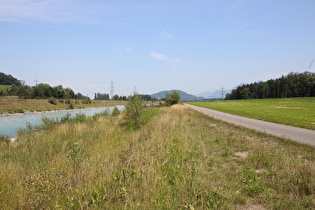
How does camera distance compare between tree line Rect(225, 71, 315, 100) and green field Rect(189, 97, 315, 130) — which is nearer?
green field Rect(189, 97, 315, 130)

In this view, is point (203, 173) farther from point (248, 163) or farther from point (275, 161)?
point (275, 161)

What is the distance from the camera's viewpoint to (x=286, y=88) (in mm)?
87000

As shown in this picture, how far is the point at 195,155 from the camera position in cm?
632

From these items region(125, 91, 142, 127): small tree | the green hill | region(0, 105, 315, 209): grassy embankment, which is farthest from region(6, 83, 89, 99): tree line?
region(0, 105, 315, 209): grassy embankment

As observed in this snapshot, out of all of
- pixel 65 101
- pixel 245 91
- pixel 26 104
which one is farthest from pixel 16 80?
pixel 245 91

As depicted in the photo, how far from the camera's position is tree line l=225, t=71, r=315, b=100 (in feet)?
255

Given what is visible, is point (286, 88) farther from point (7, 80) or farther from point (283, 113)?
point (7, 80)

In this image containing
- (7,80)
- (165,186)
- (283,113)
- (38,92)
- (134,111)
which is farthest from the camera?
(7,80)

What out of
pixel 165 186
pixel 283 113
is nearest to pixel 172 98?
pixel 283 113

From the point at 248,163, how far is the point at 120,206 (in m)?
4.53

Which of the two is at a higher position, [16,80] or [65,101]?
[16,80]

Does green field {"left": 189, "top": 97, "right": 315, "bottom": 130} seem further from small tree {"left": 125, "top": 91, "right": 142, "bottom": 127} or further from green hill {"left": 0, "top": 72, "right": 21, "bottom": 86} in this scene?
green hill {"left": 0, "top": 72, "right": 21, "bottom": 86}

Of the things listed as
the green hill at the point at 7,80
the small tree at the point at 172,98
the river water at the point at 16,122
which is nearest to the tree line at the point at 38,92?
the river water at the point at 16,122

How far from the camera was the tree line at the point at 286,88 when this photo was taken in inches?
3059
